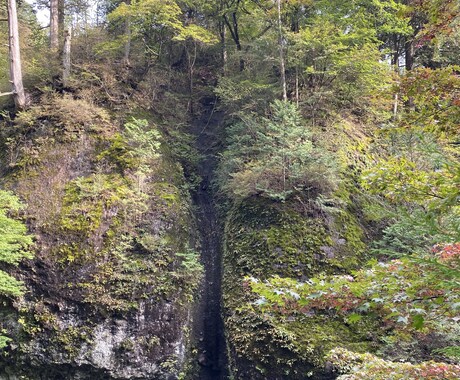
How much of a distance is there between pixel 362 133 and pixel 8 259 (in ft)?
36.5

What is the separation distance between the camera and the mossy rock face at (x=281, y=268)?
22.2 ft

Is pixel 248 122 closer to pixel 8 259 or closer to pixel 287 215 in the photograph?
pixel 287 215

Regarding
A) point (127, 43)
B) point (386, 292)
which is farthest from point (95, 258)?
point (127, 43)

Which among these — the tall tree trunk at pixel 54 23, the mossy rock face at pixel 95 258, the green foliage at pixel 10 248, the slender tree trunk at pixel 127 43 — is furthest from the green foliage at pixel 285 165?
the tall tree trunk at pixel 54 23

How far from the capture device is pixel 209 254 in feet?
35.1

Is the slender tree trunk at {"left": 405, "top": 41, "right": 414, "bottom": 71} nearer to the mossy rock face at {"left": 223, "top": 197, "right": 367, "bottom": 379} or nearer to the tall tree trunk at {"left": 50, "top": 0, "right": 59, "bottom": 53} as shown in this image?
the mossy rock face at {"left": 223, "top": 197, "right": 367, "bottom": 379}

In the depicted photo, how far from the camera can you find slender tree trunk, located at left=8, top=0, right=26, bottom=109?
10844 millimetres

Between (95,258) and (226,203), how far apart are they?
15.4 ft

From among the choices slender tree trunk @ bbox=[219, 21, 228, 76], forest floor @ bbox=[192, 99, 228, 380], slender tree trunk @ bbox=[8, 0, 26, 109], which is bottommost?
forest floor @ bbox=[192, 99, 228, 380]

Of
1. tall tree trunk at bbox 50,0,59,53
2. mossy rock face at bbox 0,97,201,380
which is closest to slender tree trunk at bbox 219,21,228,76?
mossy rock face at bbox 0,97,201,380

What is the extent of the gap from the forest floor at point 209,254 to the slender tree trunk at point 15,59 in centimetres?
619

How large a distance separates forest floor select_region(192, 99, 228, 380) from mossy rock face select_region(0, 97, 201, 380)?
0.64 metres

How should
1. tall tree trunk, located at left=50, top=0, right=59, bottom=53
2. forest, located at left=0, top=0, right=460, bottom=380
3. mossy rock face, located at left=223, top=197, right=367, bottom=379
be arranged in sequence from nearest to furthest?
forest, located at left=0, top=0, right=460, bottom=380
mossy rock face, located at left=223, top=197, right=367, bottom=379
tall tree trunk, located at left=50, top=0, right=59, bottom=53

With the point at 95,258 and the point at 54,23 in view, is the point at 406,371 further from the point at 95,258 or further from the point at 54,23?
the point at 54,23
